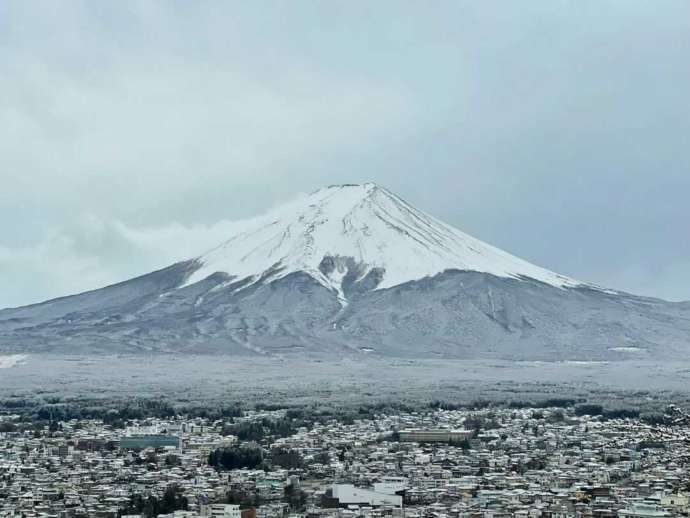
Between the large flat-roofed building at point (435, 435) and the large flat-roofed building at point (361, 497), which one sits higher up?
the large flat-roofed building at point (435, 435)

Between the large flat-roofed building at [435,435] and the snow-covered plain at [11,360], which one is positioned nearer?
the large flat-roofed building at [435,435]

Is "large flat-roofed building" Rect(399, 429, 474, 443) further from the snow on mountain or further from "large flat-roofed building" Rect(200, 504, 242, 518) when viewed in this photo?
the snow on mountain

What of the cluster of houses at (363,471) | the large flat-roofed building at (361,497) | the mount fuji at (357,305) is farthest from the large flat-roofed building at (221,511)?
the mount fuji at (357,305)

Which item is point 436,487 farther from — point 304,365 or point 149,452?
point 304,365

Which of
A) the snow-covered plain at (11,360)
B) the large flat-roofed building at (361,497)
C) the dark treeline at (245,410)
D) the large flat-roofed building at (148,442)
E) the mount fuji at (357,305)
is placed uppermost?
the mount fuji at (357,305)

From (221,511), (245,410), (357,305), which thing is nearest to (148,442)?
(245,410)

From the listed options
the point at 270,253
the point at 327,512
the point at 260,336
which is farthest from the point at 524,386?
the point at 270,253

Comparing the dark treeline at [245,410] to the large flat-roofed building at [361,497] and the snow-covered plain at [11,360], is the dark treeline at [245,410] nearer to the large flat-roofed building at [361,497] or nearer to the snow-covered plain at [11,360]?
the large flat-roofed building at [361,497]
